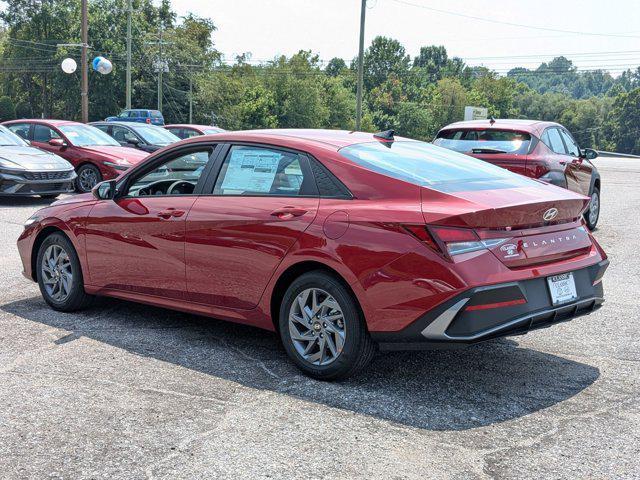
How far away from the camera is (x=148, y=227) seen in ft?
18.7

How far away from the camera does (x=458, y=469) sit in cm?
357

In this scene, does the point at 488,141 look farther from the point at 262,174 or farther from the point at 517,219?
the point at 517,219

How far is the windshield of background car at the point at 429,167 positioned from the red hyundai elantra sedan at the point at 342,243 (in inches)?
0.8

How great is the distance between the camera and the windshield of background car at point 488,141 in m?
10.7

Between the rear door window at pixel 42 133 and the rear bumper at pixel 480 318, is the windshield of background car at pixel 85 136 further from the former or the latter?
the rear bumper at pixel 480 318

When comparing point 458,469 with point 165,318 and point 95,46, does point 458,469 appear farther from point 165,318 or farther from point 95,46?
point 95,46

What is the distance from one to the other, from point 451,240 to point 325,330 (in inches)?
38.6

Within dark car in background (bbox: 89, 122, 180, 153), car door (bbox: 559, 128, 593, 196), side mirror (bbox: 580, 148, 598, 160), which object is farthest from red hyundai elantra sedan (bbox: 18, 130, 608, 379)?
dark car in background (bbox: 89, 122, 180, 153)

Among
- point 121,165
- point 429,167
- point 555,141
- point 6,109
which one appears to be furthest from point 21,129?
point 6,109

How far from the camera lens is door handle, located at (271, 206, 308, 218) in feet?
15.9

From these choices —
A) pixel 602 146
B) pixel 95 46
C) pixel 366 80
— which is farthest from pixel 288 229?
pixel 602 146

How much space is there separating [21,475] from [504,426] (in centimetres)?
237

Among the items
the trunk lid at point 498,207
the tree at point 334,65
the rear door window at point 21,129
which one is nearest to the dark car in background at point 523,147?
the trunk lid at point 498,207

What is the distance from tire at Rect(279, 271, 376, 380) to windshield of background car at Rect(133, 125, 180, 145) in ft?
46.7
